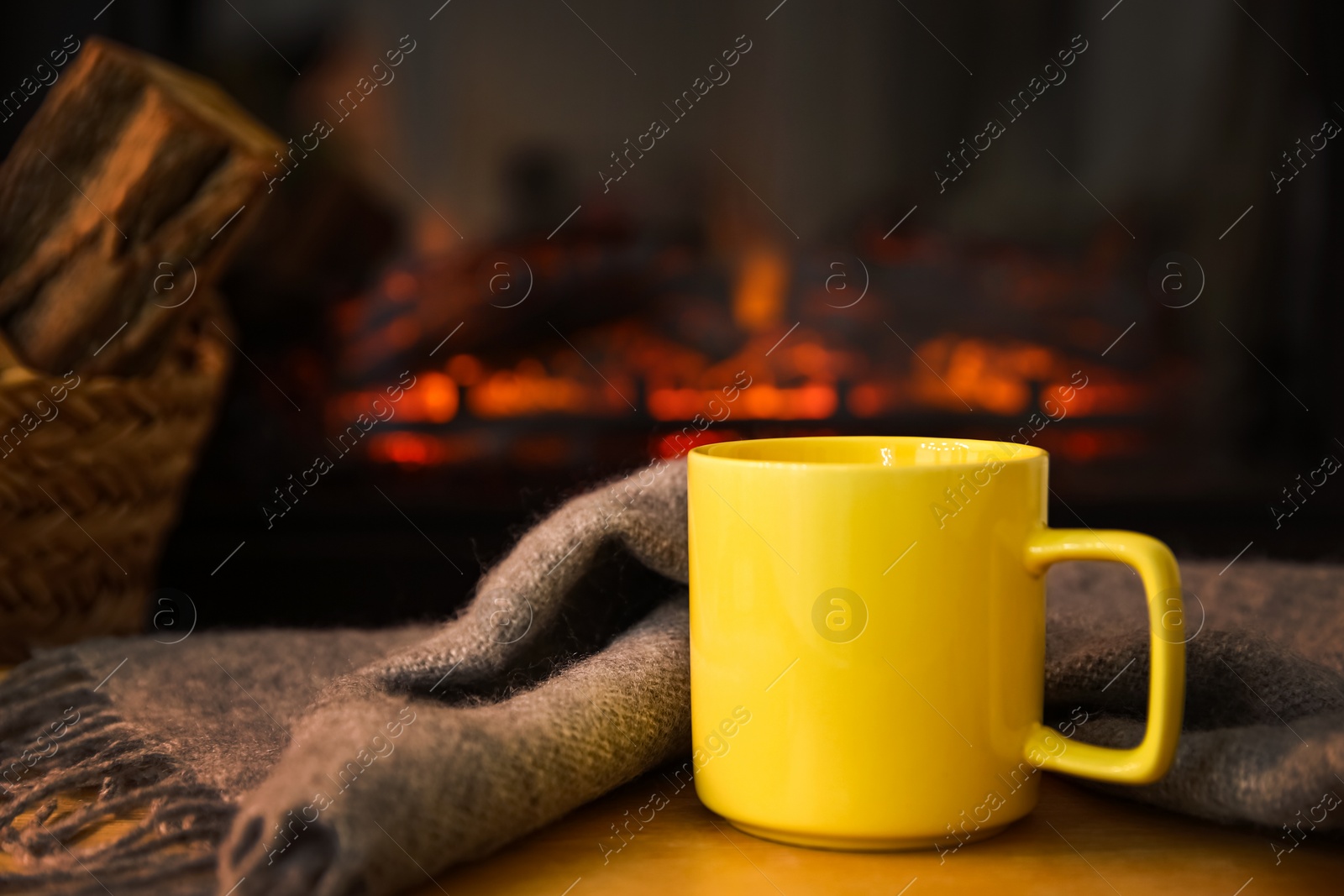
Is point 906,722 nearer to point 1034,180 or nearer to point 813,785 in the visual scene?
point 813,785

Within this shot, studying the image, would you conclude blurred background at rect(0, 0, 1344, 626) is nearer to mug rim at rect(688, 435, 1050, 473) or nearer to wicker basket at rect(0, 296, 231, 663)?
wicker basket at rect(0, 296, 231, 663)

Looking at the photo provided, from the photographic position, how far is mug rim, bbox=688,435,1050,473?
14.8 inches

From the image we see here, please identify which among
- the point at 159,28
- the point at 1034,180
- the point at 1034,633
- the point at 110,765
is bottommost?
the point at 1034,180

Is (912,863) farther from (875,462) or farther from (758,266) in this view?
(758,266)

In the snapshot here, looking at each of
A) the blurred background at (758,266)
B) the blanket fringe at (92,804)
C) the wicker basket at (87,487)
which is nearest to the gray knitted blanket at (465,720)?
the blanket fringe at (92,804)

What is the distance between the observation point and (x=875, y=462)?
18.9 inches

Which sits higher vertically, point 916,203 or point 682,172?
point 682,172

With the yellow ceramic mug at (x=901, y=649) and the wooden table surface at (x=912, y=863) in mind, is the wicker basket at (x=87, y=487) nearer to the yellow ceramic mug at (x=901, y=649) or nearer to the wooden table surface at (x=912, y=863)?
the wooden table surface at (x=912, y=863)

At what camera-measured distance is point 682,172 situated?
62.7 inches

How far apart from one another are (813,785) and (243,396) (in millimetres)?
1395

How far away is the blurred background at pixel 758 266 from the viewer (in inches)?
62.1

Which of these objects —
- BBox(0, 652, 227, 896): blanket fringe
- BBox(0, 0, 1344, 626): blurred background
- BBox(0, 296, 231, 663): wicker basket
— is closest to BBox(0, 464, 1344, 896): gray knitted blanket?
BBox(0, 652, 227, 896): blanket fringe

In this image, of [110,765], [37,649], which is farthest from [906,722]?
[37,649]

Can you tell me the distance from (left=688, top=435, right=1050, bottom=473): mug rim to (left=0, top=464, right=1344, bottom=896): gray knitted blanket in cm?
6
